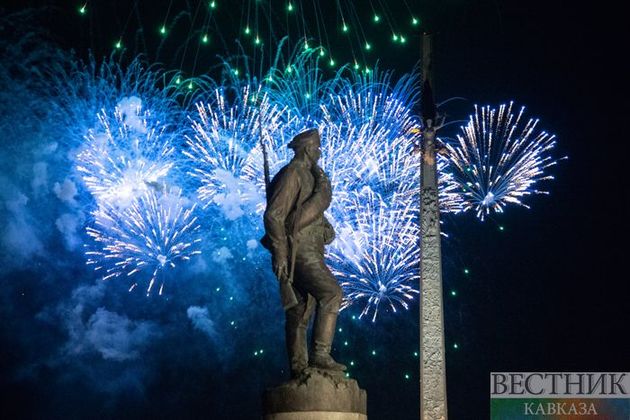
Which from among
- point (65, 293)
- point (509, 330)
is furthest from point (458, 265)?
point (65, 293)

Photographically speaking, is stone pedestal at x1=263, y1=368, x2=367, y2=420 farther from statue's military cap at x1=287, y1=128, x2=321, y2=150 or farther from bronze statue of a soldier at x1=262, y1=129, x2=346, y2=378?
statue's military cap at x1=287, y1=128, x2=321, y2=150

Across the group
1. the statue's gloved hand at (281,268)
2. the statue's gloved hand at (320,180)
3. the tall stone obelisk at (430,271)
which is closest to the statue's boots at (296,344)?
the statue's gloved hand at (281,268)

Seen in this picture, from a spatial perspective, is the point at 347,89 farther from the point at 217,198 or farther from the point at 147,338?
the point at 147,338

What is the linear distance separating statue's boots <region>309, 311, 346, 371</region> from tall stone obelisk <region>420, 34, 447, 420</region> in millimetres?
12700

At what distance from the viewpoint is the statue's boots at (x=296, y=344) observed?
398 inches

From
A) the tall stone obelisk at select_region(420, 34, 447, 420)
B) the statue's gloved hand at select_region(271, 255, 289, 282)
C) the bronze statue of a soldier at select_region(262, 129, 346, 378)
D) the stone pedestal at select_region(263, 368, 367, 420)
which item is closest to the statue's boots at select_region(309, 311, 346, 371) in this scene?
the bronze statue of a soldier at select_region(262, 129, 346, 378)

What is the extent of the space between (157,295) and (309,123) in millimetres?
11244

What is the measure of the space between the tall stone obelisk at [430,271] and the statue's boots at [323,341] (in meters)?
12.7

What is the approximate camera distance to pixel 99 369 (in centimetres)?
3250

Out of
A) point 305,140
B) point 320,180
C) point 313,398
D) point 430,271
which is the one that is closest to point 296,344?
point 313,398

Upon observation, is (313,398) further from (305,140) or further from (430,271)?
(430,271)

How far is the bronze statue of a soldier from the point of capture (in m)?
10.1

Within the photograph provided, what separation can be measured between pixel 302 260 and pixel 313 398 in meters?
1.28

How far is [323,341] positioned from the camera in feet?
33.3
